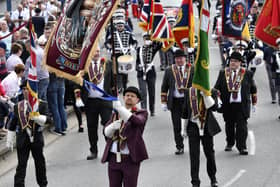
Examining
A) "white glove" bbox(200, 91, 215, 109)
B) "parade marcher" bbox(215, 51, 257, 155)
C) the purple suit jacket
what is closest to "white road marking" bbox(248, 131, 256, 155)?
"parade marcher" bbox(215, 51, 257, 155)

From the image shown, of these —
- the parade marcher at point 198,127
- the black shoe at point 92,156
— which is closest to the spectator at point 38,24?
the black shoe at point 92,156

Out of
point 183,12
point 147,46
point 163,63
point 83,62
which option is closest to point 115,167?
point 83,62

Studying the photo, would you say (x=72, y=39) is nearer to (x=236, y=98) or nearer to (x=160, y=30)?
(x=236, y=98)

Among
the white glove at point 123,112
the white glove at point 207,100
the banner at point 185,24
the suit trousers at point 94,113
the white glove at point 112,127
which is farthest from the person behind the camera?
the banner at point 185,24

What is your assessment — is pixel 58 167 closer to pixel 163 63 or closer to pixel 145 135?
pixel 145 135

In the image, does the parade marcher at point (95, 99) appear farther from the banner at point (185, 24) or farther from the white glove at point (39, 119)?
the white glove at point (39, 119)

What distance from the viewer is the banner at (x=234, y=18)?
48.9ft

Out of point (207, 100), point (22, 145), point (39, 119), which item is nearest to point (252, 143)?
point (207, 100)

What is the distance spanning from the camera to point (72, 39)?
12.1 m

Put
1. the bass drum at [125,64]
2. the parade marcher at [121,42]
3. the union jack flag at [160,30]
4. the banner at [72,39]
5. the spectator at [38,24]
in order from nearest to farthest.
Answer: the banner at [72,39], the union jack flag at [160,30], the bass drum at [125,64], the spectator at [38,24], the parade marcher at [121,42]

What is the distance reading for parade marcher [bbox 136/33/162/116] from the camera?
21.0 m

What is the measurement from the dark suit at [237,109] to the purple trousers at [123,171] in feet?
16.3

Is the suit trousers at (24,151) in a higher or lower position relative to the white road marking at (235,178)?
higher

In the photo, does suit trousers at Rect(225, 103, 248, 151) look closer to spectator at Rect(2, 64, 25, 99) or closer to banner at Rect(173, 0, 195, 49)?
banner at Rect(173, 0, 195, 49)
